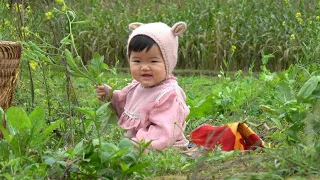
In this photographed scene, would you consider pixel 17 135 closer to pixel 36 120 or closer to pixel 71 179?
pixel 36 120

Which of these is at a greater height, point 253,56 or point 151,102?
point 151,102

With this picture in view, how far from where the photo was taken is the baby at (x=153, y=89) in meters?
4.45

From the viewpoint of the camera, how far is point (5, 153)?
3182mm

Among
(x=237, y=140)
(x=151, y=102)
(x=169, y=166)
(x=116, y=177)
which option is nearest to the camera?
(x=116, y=177)

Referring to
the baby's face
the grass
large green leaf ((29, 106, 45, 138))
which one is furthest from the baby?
large green leaf ((29, 106, 45, 138))

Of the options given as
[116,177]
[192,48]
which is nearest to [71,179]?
[116,177]

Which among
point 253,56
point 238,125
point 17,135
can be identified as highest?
point 17,135

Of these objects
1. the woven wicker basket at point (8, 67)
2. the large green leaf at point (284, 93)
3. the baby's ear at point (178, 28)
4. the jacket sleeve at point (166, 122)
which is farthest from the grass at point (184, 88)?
the baby's ear at point (178, 28)

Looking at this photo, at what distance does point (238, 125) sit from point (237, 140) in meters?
0.09

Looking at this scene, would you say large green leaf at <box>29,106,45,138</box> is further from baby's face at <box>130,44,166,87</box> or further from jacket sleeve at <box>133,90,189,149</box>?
baby's face at <box>130,44,166,87</box>

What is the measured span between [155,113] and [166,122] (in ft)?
0.41

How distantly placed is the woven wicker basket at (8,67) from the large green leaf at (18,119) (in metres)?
1.31

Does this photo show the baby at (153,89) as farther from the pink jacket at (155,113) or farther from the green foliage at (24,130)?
the green foliage at (24,130)

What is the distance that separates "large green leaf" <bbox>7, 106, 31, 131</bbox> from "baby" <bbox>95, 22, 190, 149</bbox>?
1.35 metres
